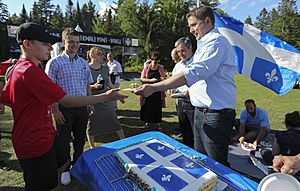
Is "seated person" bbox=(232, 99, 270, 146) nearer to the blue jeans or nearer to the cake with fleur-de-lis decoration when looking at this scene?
the blue jeans

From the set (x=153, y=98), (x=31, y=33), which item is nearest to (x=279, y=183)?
(x=31, y=33)

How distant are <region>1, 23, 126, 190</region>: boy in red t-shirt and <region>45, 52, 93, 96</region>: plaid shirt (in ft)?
3.25

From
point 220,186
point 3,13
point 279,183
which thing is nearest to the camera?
point 279,183

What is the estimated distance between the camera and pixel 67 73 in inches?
115

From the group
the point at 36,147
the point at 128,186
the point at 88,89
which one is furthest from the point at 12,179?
the point at 128,186

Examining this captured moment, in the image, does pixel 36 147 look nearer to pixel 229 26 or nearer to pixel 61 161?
pixel 61 161

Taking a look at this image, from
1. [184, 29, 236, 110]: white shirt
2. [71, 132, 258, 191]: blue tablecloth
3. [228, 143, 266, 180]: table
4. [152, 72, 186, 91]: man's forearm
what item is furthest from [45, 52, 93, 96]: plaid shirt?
[228, 143, 266, 180]: table

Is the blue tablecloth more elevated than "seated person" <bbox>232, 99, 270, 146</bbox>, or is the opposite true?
the blue tablecloth

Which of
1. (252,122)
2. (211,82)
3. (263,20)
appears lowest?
(252,122)

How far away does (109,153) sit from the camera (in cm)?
216

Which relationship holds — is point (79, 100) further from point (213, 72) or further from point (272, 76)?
point (272, 76)

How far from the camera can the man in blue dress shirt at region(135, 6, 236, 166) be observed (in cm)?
186

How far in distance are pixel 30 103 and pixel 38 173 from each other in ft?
1.86

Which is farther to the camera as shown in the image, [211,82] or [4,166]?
[4,166]
